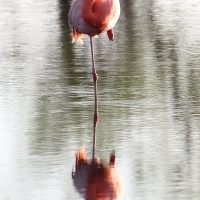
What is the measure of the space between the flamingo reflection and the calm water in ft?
0.23

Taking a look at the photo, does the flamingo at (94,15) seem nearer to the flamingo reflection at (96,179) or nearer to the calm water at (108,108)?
the calm water at (108,108)

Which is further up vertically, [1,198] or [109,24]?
[1,198]

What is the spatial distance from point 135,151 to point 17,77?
4.58 meters

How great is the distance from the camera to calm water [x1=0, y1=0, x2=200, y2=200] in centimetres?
691

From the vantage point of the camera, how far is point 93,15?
10289 millimetres

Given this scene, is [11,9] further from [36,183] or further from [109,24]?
[36,183]

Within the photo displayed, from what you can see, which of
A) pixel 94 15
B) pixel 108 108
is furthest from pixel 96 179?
pixel 94 15

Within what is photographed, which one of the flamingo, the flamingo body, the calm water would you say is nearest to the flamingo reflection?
the calm water

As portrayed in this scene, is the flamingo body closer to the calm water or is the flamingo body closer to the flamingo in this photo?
the flamingo

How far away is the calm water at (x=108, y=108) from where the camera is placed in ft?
22.7

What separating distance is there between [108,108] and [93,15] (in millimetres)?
1238

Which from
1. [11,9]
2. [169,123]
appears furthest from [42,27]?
[169,123]

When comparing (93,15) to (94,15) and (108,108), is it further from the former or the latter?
(108,108)

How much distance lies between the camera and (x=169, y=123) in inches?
346
